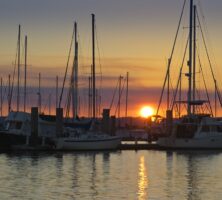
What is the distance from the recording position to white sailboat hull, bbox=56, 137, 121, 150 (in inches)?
2331

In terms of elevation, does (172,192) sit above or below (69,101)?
below

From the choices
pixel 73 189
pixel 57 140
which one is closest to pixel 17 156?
pixel 57 140

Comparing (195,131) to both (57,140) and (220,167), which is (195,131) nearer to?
(57,140)

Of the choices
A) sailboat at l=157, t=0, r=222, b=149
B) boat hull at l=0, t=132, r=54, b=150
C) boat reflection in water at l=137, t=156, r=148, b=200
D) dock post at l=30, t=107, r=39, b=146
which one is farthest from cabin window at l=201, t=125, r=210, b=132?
dock post at l=30, t=107, r=39, b=146

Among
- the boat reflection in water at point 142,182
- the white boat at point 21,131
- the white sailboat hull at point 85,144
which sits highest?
the white boat at point 21,131

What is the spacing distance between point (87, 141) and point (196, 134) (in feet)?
31.9

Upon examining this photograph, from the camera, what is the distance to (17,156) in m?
53.7

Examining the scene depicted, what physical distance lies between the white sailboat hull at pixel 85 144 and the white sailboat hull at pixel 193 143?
506 centimetres

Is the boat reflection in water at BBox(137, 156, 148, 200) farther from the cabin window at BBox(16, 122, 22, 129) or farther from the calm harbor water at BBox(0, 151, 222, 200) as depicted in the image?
the cabin window at BBox(16, 122, 22, 129)

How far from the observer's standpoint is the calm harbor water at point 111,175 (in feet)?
101

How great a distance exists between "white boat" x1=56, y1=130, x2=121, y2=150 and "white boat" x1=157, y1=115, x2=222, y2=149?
5377mm

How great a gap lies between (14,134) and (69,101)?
11911mm

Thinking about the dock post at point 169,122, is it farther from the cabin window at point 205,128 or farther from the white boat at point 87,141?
the white boat at point 87,141

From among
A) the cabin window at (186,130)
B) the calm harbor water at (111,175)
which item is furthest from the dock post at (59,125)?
the cabin window at (186,130)
